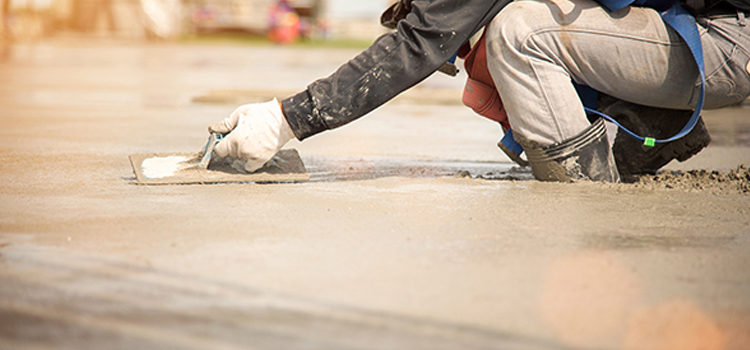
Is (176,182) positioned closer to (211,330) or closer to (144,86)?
(211,330)

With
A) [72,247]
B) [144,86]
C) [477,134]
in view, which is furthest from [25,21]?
[72,247]

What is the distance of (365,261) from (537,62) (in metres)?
1.09

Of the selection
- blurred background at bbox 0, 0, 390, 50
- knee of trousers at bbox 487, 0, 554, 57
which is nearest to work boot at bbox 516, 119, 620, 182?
knee of trousers at bbox 487, 0, 554, 57

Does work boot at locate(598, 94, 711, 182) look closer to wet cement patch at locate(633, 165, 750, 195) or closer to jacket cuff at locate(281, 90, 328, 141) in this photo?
wet cement patch at locate(633, 165, 750, 195)

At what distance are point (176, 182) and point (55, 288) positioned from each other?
1047mm

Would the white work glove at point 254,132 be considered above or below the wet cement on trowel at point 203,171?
above

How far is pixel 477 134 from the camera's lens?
4164mm

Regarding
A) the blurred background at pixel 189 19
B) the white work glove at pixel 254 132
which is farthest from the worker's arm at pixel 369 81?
the blurred background at pixel 189 19

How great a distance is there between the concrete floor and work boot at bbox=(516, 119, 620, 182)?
0.06m

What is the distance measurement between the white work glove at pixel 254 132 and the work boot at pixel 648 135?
1138 millimetres

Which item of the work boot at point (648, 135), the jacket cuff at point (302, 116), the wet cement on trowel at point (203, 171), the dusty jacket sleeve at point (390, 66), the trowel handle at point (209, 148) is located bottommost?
the work boot at point (648, 135)

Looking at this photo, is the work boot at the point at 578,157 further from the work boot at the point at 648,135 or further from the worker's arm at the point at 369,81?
the worker's arm at the point at 369,81

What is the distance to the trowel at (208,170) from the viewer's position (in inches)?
94.7

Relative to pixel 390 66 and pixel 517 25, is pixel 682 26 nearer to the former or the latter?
pixel 517 25
